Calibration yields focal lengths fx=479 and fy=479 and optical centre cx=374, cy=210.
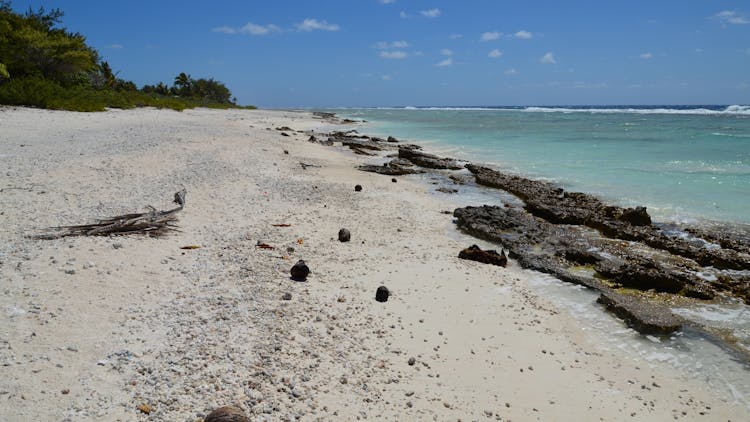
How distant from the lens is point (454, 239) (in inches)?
363

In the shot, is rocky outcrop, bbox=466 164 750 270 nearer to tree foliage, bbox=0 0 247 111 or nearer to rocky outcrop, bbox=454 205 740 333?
Answer: rocky outcrop, bbox=454 205 740 333

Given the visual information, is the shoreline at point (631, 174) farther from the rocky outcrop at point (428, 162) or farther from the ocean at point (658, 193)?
the rocky outcrop at point (428, 162)

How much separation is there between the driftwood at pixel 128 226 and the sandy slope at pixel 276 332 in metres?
0.24

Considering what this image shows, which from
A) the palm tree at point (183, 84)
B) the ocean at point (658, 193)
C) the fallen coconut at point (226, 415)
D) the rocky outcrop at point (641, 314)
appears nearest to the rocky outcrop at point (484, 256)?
the ocean at point (658, 193)

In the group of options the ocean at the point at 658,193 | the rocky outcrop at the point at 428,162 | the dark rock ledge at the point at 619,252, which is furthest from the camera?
the rocky outcrop at the point at 428,162

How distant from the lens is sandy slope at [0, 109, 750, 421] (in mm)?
3756

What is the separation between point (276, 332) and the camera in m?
4.85

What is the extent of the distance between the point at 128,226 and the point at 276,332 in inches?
134

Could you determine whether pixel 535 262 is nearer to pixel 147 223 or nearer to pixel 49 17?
pixel 147 223

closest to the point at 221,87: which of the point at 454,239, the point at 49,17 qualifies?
the point at 49,17

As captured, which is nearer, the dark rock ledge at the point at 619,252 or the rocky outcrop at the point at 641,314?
the rocky outcrop at the point at 641,314

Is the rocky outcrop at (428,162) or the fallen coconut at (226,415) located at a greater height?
the rocky outcrop at (428,162)

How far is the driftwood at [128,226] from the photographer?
6.43 m

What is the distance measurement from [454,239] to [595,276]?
259 cm
